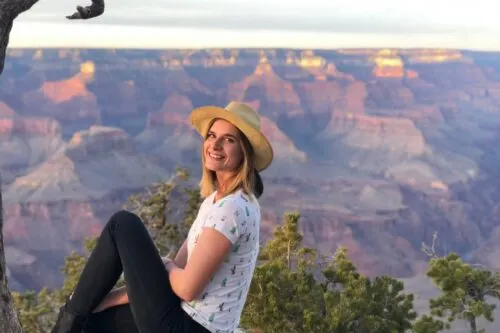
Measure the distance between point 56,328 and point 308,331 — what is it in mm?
6522

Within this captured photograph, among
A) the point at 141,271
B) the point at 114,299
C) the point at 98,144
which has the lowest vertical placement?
the point at 114,299

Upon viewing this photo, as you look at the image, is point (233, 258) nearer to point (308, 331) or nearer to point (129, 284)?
point (129, 284)

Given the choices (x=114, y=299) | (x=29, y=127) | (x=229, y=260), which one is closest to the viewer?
(x=229, y=260)

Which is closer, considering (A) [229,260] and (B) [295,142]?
(A) [229,260]

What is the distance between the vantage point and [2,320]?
2.90 meters

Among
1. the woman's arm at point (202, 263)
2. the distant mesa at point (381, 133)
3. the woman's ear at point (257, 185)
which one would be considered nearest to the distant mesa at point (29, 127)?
the distant mesa at point (381, 133)

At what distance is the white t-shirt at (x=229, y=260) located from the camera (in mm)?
3225

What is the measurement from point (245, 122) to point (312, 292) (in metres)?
7.34

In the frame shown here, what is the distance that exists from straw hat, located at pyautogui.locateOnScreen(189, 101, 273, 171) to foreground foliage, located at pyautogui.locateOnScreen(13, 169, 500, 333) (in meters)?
6.04

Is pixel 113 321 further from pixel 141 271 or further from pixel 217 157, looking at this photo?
pixel 217 157

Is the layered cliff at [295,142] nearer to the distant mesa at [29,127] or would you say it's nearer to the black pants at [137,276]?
the distant mesa at [29,127]

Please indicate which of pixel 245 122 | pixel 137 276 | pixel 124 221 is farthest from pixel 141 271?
pixel 245 122

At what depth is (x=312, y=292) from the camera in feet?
34.1

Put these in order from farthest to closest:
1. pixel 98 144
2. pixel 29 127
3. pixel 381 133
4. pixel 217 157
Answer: pixel 381 133 < pixel 29 127 < pixel 98 144 < pixel 217 157
